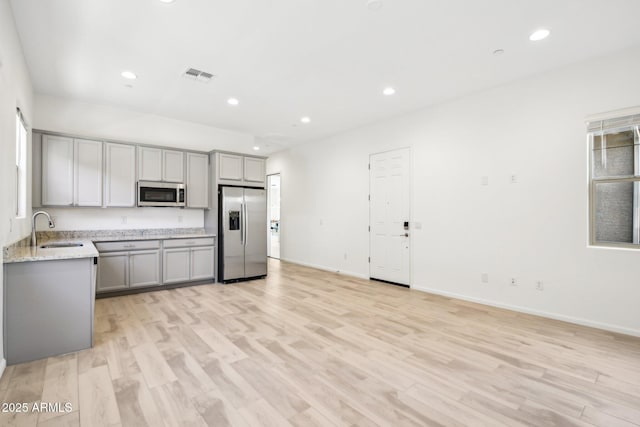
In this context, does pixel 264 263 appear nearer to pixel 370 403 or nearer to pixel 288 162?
pixel 288 162

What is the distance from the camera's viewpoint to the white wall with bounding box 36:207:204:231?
452 cm

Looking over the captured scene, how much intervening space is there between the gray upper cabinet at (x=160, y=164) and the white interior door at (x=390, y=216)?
349 centimetres

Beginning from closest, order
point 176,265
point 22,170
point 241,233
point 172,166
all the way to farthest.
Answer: point 22,170
point 176,265
point 172,166
point 241,233

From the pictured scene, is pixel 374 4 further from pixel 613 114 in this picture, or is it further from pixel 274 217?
pixel 274 217

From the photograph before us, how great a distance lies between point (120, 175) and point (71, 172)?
23.5 inches

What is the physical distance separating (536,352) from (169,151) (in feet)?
18.6

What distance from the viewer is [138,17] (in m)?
2.72

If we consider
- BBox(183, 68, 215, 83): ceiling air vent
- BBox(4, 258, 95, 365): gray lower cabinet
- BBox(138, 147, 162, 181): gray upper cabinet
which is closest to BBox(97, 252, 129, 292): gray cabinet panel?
BBox(138, 147, 162, 181): gray upper cabinet

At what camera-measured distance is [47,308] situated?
8.71ft

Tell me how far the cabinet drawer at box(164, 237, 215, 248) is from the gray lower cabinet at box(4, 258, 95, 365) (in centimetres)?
211

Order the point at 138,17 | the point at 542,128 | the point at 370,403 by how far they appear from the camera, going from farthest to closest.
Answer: the point at 542,128 → the point at 138,17 → the point at 370,403

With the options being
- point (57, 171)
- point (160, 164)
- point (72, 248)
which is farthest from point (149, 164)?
point (72, 248)

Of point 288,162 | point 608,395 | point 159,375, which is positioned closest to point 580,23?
point 608,395

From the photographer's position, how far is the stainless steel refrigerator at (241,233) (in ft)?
17.8
